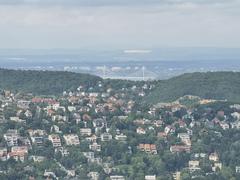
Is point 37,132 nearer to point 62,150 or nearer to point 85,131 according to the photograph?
point 85,131

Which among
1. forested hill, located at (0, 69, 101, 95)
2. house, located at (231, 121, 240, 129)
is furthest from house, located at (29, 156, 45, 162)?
forested hill, located at (0, 69, 101, 95)

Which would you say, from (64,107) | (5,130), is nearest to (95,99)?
(64,107)

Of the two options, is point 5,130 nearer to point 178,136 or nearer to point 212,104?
point 178,136

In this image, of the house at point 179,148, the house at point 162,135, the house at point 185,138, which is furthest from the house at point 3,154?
the house at point 185,138

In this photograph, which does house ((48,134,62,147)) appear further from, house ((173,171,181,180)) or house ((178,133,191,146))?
house ((173,171,181,180))

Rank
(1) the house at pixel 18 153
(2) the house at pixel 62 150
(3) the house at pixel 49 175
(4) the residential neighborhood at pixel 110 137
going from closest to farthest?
(3) the house at pixel 49 175
(4) the residential neighborhood at pixel 110 137
(1) the house at pixel 18 153
(2) the house at pixel 62 150

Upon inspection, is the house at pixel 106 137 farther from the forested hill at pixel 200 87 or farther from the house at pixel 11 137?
the forested hill at pixel 200 87

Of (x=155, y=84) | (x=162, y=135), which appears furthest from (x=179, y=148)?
A: (x=155, y=84)
